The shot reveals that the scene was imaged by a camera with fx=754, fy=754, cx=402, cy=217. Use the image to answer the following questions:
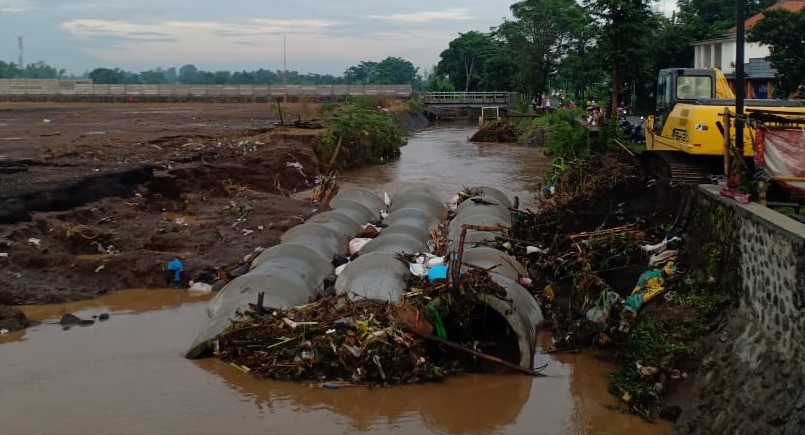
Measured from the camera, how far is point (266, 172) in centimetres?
2103

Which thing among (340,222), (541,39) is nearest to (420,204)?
(340,222)

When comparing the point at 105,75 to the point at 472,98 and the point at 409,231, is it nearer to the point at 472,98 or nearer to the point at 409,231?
the point at 472,98

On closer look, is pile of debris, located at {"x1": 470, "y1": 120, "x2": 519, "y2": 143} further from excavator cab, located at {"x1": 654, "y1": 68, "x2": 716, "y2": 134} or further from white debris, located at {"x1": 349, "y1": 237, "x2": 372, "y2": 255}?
white debris, located at {"x1": 349, "y1": 237, "x2": 372, "y2": 255}

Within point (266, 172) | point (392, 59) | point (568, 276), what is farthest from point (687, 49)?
point (392, 59)

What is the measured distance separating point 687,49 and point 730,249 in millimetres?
36115

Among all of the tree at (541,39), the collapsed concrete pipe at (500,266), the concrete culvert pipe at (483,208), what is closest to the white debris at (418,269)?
the collapsed concrete pipe at (500,266)

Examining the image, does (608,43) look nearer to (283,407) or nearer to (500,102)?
(283,407)

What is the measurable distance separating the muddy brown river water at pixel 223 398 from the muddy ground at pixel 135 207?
214 centimetres

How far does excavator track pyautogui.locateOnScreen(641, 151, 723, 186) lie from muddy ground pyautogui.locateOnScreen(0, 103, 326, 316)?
273 inches

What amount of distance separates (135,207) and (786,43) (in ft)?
76.1

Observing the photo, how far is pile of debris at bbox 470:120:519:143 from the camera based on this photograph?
38844mm

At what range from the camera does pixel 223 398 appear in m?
Answer: 7.78

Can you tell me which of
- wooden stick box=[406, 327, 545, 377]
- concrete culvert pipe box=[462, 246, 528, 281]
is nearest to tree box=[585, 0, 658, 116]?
concrete culvert pipe box=[462, 246, 528, 281]

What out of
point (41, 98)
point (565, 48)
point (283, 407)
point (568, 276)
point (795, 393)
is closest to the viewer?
point (795, 393)
